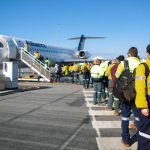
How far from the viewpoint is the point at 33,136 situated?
7.98 meters

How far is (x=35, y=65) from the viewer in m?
30.4

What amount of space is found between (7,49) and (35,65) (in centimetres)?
277

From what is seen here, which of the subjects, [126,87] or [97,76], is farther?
[97,76]

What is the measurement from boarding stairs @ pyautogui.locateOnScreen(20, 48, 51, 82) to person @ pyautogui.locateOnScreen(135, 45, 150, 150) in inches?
937

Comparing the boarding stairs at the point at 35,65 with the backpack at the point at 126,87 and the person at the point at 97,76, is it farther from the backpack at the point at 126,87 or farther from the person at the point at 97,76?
the backpack at the point at 126,87

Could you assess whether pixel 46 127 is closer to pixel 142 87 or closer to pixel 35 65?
pixel 142 87

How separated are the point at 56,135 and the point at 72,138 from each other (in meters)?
0.45

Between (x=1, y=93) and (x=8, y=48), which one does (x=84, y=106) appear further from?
(x=8, y=48)

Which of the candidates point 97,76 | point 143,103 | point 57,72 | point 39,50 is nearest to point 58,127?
point 143,103

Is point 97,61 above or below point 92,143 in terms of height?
above

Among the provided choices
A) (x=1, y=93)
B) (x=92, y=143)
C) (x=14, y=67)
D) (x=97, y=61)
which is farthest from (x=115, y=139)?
(x=14, y=67)

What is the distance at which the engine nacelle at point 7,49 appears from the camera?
3047 centimetres

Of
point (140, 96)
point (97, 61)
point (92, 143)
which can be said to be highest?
point (97, 61)

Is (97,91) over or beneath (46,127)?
over
